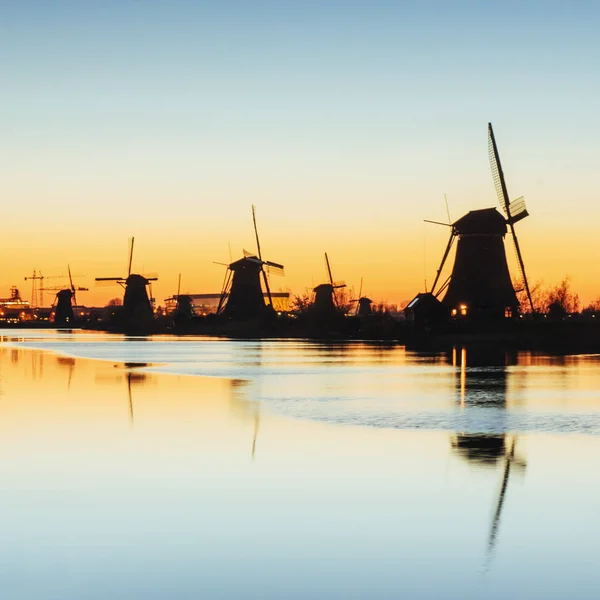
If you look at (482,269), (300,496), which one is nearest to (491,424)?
(300,496)

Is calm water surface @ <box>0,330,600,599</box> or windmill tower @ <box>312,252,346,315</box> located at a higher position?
windmill tower @ <box>312,252,346,315</box>

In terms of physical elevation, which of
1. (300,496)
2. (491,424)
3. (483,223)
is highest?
(483,223)

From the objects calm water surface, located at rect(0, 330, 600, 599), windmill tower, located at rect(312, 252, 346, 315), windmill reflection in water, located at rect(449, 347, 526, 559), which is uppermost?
windmill tower, located at rect(312, 252, 346, 315)

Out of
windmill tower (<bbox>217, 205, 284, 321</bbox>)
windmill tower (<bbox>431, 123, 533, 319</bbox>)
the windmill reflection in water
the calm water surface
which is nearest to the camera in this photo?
the calm water surface

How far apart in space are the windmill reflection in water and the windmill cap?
27.0 meters

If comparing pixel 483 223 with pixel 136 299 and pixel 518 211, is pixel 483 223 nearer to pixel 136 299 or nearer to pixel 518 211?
pixel 518 211

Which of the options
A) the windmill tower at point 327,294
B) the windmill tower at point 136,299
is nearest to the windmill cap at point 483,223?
the windmill tower at point 327,294

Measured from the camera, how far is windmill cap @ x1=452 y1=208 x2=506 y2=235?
77000mm

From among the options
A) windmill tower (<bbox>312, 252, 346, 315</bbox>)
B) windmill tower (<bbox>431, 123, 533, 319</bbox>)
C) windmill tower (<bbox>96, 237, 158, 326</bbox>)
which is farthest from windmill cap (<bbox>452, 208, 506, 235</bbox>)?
windmill tower (<bbox>96, 237, 158, 326</bbox>)

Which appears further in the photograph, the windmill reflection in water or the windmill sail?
the windmill sail

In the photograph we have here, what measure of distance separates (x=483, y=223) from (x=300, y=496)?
2602 inches

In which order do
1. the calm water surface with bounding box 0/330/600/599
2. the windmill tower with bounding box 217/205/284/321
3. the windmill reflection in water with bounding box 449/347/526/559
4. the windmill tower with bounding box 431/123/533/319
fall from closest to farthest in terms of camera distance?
the calm water surface with bounding box 0/330/600/599 → the windmill reflection in water with bounding box 449/347/526/559 → the windmill tower with bounding box 431/123/533/319 → the windmill tower with bounding box 217/205/284/321

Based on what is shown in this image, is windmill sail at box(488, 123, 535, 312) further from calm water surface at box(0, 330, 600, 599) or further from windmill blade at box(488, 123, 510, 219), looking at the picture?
calm water surface at box(0, 330, 600, 599)

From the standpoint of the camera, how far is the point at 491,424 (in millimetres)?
21000
